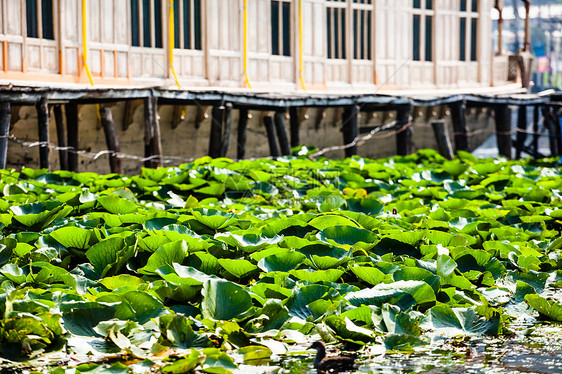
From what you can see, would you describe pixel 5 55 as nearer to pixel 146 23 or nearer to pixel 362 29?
pixel 146 23

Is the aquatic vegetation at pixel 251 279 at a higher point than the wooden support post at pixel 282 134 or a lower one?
lower

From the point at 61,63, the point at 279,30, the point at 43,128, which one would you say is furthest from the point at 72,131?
the point at 279,30

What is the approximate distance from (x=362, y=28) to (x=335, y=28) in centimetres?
70

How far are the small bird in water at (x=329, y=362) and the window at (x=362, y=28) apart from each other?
1446 centimetres

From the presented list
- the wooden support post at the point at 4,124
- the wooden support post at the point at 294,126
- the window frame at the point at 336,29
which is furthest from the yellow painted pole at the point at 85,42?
the window frame at the point at 336,29

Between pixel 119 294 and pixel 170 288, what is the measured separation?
1.09 feet

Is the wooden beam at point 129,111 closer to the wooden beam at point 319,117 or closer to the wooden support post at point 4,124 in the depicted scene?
the wooden support post at point 4,124

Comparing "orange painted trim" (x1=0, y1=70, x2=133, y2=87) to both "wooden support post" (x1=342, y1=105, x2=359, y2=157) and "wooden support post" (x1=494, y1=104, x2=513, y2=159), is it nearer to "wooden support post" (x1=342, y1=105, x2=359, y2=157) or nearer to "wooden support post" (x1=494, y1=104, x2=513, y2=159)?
"wooden support post" (x1=342, y1=105, x2=359, y2=157)

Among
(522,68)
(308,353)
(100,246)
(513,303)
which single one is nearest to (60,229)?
(100,246)

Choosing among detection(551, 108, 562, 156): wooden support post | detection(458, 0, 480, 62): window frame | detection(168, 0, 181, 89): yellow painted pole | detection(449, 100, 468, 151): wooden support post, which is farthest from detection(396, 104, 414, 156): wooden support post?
detection(551, 108, 562, 156): wooden support post

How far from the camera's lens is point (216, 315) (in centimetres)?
469

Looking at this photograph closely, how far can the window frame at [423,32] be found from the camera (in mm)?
19281

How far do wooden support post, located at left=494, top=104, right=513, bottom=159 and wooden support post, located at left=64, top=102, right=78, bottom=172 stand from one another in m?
9.44

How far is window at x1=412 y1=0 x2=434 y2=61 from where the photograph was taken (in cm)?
1930
